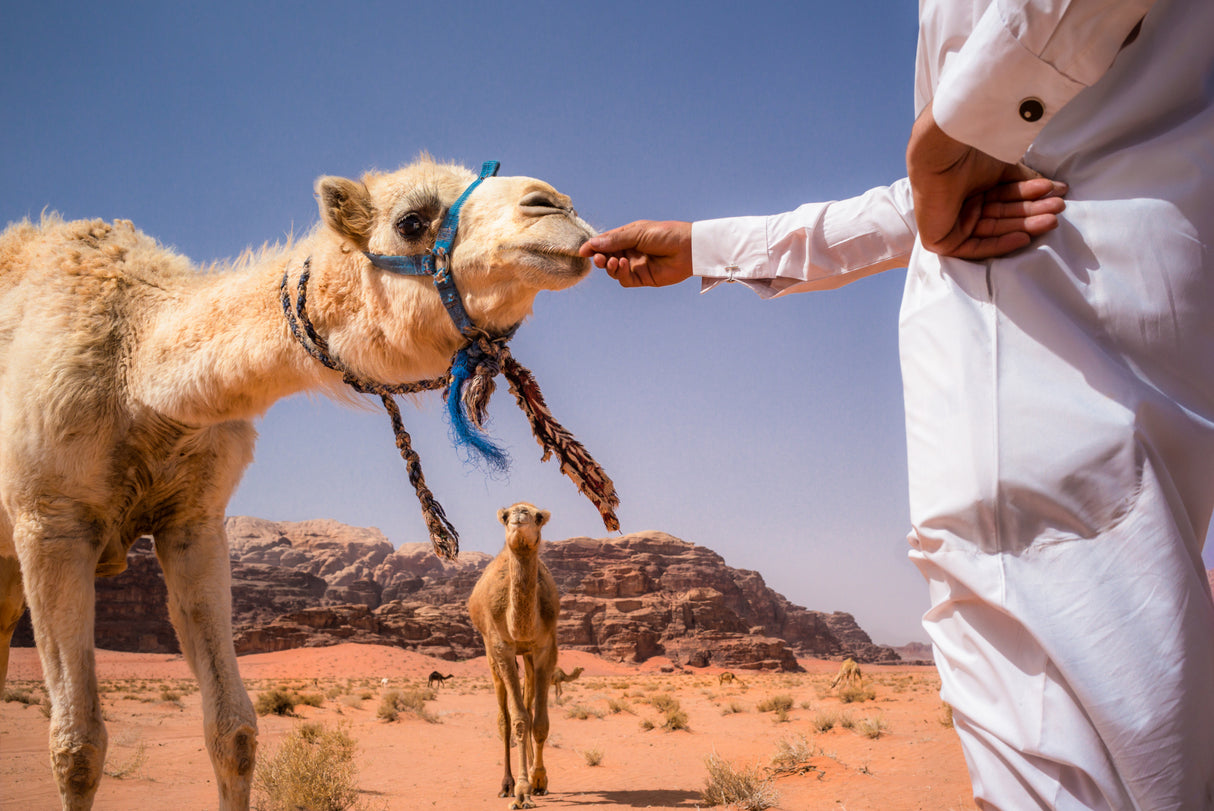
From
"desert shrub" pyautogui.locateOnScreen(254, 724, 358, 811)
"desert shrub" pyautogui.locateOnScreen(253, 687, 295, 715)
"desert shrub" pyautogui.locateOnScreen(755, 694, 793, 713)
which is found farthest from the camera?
"desert shrub" pyautogui.locateOnScreen(755, 694, 793, 713)

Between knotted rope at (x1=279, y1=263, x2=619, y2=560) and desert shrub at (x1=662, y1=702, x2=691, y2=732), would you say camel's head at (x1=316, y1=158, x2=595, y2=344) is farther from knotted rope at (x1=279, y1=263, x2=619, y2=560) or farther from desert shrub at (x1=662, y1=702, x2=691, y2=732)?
desert shrub at (x1=662, y1=702, x2=691, y2=732)

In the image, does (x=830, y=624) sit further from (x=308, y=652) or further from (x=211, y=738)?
(x=211, y=738)

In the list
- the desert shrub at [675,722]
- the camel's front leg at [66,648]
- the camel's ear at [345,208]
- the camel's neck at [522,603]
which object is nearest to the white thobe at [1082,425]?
the camel's ear at [345,208]

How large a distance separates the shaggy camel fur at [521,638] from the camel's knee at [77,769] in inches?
252

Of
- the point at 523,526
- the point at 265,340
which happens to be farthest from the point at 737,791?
the point at 265,340

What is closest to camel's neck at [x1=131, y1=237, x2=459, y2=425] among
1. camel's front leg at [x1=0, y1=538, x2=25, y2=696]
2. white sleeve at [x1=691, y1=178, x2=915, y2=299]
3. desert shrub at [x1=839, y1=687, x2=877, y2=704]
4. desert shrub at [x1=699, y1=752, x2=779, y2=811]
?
white sleeve at [x1=691, y1=178, x2=915, y2=299]

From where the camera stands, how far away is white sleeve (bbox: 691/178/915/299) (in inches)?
79.3

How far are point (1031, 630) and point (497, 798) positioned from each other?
9.63m

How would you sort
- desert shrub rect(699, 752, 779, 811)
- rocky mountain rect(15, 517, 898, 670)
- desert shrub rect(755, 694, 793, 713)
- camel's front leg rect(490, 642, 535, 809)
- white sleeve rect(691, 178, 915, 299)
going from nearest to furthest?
white sleeve rect(691, 178, 915, 299)
desert shrub rect(699, 752, 779, 811)
camel's front leg rect(490, 642, 535, 809)
desert shrub rect(755, 694, 793, 713)
rocky mountain rect(15, 517, 898, 670)

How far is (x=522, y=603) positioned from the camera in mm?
9898

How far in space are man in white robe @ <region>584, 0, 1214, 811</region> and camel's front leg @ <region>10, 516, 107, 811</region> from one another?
3.40 metres

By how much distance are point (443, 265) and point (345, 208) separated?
0.52 meters

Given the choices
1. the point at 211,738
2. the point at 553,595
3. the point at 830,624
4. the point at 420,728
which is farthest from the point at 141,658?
the point at 830,624

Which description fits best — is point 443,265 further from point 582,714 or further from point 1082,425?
point 582,714
